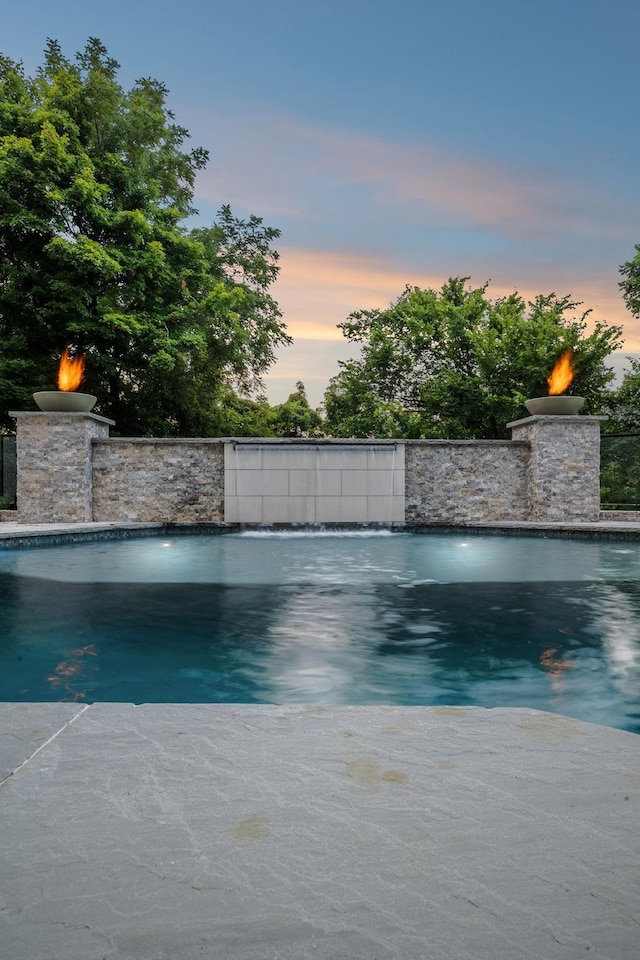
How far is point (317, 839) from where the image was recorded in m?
1.68

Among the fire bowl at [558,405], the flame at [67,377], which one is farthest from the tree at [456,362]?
the flame at [67,377]

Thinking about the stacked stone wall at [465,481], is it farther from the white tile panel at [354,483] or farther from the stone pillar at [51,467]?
the stone pillar at [51,467]

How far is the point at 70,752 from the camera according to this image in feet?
7.33

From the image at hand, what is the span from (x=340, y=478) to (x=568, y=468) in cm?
517

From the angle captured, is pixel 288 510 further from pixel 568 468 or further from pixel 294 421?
pixel 294 421

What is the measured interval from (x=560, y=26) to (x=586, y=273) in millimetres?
8368

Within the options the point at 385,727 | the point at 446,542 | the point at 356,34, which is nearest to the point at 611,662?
the point at 385,727

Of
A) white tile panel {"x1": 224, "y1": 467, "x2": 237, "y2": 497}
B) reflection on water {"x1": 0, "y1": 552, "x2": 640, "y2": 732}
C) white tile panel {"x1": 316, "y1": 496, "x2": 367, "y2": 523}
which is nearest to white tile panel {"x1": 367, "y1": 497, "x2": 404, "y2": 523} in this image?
white tile panel {"x1": 316, "y1": 496, "x2": 367, "y2": 523}

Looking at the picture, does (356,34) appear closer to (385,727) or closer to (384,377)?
(384,377)

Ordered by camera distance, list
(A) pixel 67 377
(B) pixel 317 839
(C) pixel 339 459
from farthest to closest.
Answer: (C) pixel 339 459 < (A) pixel 67 377 < (B) pixel 317 839

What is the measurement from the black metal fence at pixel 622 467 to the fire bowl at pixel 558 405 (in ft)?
4.55

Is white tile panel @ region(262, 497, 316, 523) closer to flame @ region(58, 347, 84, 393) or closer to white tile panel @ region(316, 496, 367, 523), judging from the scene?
white tile panel @ region(316, 496, 367, 523)

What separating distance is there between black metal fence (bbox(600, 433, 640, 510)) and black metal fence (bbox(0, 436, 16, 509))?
46.8 ft

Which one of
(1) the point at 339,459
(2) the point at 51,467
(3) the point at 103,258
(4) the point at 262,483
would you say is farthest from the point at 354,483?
(3) the point at 103,258
